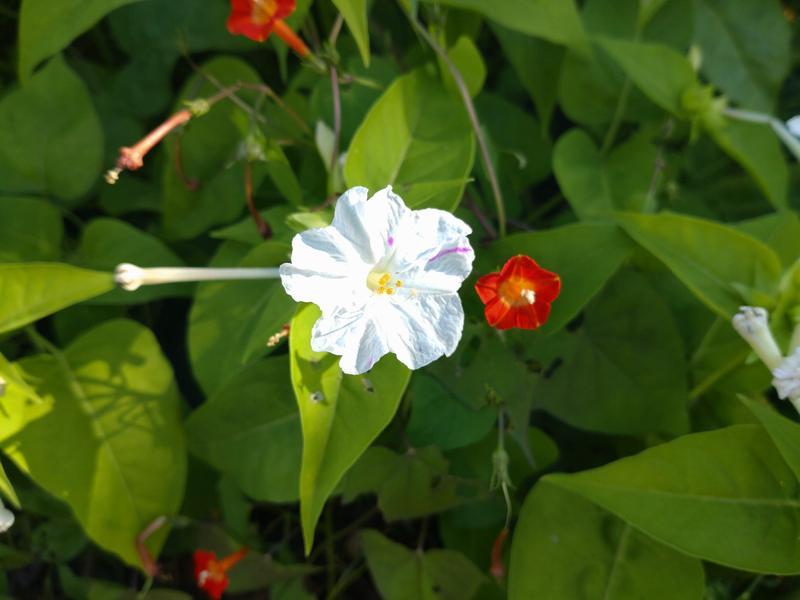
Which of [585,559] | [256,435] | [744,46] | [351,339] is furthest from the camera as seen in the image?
[744,46]

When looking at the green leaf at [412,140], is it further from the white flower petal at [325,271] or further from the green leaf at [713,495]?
the green leaf at [713,495]

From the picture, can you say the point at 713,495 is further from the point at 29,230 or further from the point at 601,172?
the point at 29,230

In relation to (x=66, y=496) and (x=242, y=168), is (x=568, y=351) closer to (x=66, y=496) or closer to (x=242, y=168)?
(x=242, y=168)

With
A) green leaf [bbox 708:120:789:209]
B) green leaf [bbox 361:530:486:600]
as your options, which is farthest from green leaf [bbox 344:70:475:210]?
green leaf [bbox 361:530:486:600]

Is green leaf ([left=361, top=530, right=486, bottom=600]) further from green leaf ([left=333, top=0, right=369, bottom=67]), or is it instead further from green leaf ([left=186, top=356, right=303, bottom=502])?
green leaf ([left=333, top=0, right=369, bottom=67])

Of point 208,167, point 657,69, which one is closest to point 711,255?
point 657,69

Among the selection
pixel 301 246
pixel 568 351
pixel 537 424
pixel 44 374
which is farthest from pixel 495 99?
pixel 44 374
